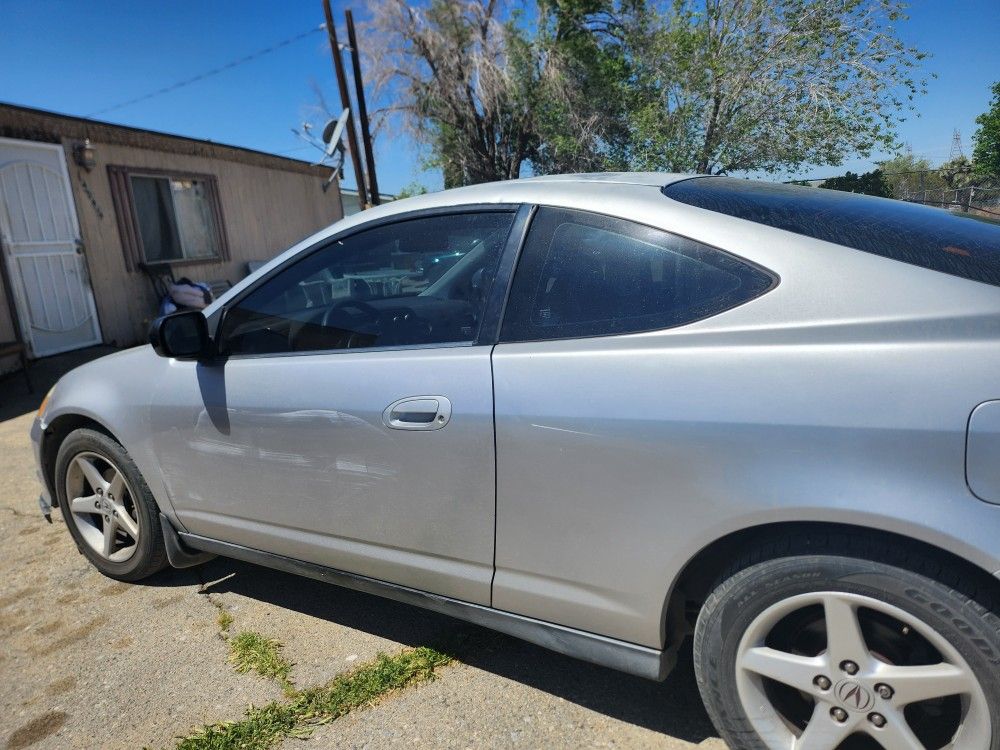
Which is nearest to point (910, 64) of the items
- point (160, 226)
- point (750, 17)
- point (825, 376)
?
point (750, 17)

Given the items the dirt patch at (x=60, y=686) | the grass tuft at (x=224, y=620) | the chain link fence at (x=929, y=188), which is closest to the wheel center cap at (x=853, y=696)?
the grass tuft at (x=224, y=620)

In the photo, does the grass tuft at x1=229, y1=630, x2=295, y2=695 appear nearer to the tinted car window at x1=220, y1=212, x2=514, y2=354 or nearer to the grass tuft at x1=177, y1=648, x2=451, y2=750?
the grass tuft at x1=177, y1=648, x2=451, y2=750

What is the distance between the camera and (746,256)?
68.4 inches

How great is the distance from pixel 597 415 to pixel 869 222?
978 mm

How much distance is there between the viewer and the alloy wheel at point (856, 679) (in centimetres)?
149

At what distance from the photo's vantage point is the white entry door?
24.7ft

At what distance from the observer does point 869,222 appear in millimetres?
1962

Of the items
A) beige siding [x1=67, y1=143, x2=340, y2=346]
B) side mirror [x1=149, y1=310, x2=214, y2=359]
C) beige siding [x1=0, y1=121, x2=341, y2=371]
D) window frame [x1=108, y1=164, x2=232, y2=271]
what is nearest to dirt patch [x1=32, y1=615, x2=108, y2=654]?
side mirror [x1=149, y1=310, x2=214, y2=359]

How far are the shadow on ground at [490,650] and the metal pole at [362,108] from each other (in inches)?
603

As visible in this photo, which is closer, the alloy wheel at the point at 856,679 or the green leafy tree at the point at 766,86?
the alloy wheel at the point at 856,679

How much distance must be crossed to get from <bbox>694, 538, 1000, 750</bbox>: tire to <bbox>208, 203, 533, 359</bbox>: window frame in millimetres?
960

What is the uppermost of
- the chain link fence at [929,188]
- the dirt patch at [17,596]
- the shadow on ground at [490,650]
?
the chain link fence at [929,188]

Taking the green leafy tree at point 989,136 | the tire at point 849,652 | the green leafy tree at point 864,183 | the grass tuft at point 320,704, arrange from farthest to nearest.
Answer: the green leafy tree at point 989,136 < the green leafy tree at point 864,183 < the grass tuft at point 320,704 < the tire at point 849,652

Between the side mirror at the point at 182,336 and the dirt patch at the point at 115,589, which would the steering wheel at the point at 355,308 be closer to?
the side mirror at the point at 182,336
